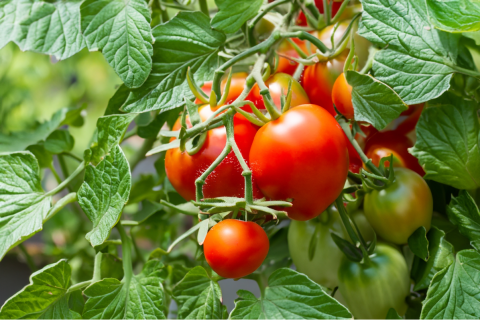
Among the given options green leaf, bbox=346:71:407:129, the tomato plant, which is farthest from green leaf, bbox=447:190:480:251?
green leaf, bbox=346:71:407:129

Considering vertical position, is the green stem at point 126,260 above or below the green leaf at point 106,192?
below

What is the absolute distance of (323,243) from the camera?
354mm

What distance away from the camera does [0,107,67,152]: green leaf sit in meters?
0.51

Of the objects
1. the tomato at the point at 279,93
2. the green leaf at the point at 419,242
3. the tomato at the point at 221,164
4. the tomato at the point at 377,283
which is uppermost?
the tomato at the point at 279,93

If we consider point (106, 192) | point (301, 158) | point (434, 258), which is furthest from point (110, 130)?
point (434, 258)

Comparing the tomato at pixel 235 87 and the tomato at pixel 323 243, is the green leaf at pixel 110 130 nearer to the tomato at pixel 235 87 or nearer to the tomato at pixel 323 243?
the tomato at pixel 235 87

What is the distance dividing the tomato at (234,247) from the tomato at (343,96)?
107 millimetres

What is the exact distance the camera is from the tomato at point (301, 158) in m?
0.27

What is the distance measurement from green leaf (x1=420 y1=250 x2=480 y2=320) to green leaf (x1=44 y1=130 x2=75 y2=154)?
15.3 inches

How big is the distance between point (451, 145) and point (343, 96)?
107 millimetres

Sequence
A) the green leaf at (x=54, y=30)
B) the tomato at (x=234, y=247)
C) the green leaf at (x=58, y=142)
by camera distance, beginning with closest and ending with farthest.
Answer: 1. the tomato at (x=234, y=247)
2. the green leaf at (x=54, y=30)
3. the green leaf at (x=58, y=142)

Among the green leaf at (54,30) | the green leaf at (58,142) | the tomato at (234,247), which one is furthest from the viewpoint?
the green leaf at (58,142)

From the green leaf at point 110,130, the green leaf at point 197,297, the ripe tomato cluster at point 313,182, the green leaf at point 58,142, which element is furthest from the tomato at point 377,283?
the green leaf at point 58,142

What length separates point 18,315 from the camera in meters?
0.32
